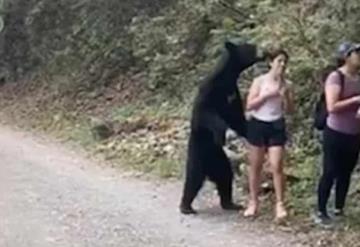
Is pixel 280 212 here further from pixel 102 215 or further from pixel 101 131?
pixel 101 131

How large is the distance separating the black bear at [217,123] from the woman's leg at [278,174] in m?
0.56

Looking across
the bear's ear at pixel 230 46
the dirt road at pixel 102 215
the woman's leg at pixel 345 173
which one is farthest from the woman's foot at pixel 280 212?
the bear's ear at pixel 230 46

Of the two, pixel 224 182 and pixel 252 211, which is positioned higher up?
pixel 224 182

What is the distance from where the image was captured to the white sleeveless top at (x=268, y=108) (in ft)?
32.6

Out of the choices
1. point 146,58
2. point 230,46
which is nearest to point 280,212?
point 230,46

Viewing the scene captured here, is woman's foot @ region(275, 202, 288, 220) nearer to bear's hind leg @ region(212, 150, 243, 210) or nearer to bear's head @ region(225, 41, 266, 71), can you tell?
bear's hind leg @ region(212, 150, 243, 210)

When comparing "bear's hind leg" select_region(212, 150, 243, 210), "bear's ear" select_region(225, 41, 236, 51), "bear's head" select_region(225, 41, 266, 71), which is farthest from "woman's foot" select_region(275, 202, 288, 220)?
"bear's ear" select_region(225, 41, 236, 51)

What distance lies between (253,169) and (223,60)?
1.13 m

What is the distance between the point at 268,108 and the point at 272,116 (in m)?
0.09

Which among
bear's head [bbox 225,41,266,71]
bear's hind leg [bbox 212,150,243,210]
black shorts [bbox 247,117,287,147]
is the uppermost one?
bear's head [bbox 225,41,266,71]

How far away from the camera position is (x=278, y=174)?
10.0m

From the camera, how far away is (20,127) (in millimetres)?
20766

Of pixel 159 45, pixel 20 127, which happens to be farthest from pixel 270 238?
pixel 20 127

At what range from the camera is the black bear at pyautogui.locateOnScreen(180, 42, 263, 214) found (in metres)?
10.3
